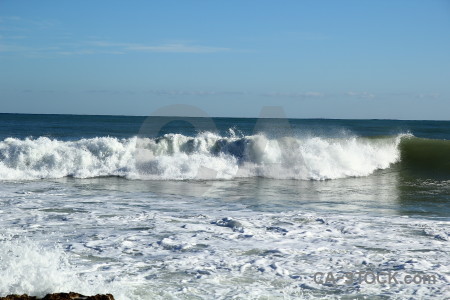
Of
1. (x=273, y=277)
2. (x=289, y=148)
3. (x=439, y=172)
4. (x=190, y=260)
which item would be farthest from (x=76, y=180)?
(x=439, y=172)

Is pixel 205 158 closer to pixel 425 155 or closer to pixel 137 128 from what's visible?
pixel 425 155

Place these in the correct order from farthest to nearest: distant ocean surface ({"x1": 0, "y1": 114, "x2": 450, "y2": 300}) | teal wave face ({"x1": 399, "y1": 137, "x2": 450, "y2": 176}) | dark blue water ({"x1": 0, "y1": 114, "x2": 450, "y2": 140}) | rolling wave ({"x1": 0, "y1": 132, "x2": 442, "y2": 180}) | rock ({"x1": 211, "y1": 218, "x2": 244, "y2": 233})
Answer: dark blue water ({"x1": 0, "y1": 114, "x2": 450, "y2": 140}) → teal wave face ({"x1": 399, "y1": 137, "x2": 450, "y2": 176}) → rolling wave ({"x1": 0, "y1": 132, "x2": 442, "y2": 180}) → rock ({"x1": 211, "y1": 218, "x2": 244, "y2": 233}) → distant ocean surface ({"x1": 0, "y1": 114, "x2": 450, "y2": 300})

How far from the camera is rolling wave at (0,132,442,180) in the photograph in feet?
49.4

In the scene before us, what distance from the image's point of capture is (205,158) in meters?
16.4

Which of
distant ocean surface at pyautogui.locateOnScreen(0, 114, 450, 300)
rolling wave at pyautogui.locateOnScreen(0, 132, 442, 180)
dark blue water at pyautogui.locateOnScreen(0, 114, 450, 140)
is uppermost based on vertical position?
dark blue water at pyautogui.locateOnScreen(0, 114, 450, 140)

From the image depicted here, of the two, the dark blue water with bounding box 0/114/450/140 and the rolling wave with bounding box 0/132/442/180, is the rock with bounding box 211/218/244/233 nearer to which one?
the rolling wave with bounding box 0/132/442/180

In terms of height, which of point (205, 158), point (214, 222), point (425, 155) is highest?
point (425, 155)

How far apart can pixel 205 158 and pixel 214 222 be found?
8.79m

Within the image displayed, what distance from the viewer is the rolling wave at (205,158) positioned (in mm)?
15047

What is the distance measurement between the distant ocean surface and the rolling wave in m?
0.07

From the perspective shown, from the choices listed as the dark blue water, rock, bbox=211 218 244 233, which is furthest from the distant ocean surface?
the dark blue water

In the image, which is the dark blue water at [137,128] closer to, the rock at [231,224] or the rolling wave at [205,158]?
the rolling wave at [205,158]

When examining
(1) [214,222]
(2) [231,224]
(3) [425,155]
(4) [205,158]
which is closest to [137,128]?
(4) [205,158]

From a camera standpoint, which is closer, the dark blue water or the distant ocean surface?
the distant ocean surface
